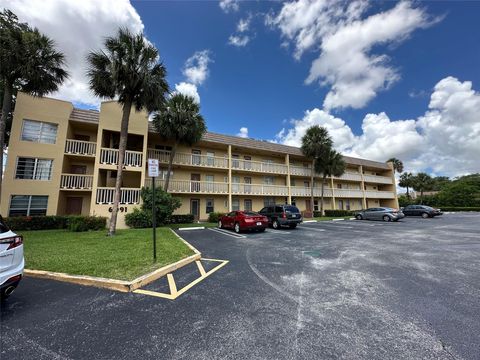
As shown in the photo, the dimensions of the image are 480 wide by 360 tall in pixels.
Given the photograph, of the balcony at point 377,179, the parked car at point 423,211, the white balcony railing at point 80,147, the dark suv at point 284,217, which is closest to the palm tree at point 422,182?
the balcony at point 377,179

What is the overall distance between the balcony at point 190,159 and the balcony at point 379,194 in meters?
25.1

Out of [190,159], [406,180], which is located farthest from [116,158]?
[406,180]

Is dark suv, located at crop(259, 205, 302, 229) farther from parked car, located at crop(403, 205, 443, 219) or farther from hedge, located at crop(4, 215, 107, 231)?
parked car, located at crop(403, 205, 443, 219)

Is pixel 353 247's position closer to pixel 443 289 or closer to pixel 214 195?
pixel 443 289

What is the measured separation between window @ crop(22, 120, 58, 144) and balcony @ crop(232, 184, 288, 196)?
15077 mm

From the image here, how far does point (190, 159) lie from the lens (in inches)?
771

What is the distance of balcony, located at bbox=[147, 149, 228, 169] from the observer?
18578 millimetres

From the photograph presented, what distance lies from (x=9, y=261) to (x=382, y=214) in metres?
27.7

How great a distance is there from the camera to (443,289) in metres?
4.48

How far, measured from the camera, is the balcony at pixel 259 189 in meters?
21.5

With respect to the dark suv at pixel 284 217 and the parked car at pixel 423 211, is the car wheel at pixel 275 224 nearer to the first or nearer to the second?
the dark suv at pixel 284 217

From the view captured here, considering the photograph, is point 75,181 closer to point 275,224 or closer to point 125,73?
point 125,73

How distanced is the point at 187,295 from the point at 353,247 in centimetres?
768

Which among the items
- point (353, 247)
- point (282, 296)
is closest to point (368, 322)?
point (282, 296)
